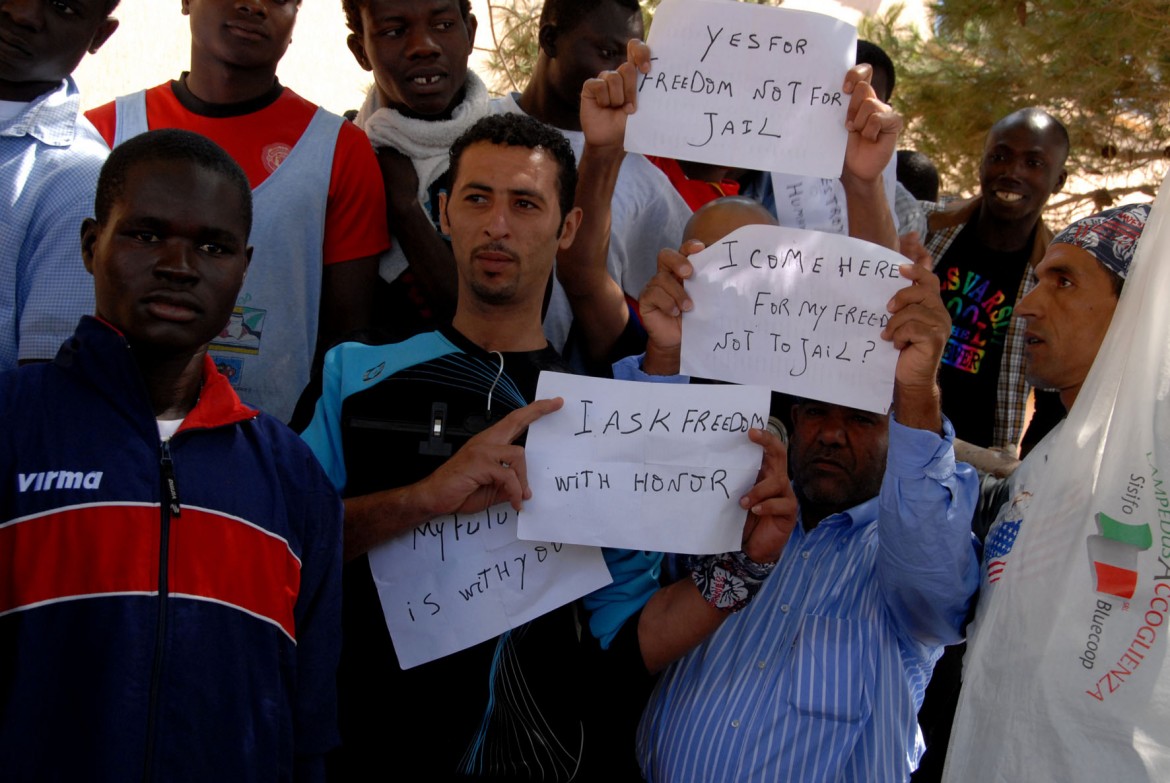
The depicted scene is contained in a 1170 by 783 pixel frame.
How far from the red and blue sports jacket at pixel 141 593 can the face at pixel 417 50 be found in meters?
1.40

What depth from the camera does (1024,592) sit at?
78.8 inches

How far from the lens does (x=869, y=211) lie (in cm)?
247

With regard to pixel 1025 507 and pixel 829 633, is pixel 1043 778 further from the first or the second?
pixel 829 633

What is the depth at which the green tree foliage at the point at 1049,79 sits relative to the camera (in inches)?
199

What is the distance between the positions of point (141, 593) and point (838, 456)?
1688 mm

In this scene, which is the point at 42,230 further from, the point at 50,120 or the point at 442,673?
the point at 442,673

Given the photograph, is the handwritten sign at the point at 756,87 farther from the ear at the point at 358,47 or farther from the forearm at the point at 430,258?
the ear at the point at 358,47

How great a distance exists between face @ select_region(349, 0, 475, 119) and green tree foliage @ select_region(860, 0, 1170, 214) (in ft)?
10.2

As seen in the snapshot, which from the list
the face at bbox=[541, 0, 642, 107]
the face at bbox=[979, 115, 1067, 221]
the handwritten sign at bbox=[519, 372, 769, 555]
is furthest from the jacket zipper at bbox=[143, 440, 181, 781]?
the face at bbox=[979, 115, 1067, 221]

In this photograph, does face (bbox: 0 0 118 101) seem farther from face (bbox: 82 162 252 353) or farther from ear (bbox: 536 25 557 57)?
ear (bbox: 536 25 557 57)

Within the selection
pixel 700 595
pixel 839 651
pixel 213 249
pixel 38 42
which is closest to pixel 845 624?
pixel 839 651

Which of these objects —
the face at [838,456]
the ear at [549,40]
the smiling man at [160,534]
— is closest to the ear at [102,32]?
the smiling man at [160,534]

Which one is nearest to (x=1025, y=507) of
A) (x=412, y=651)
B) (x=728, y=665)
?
(x=728, y=665)

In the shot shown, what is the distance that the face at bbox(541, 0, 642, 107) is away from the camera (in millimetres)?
3398
